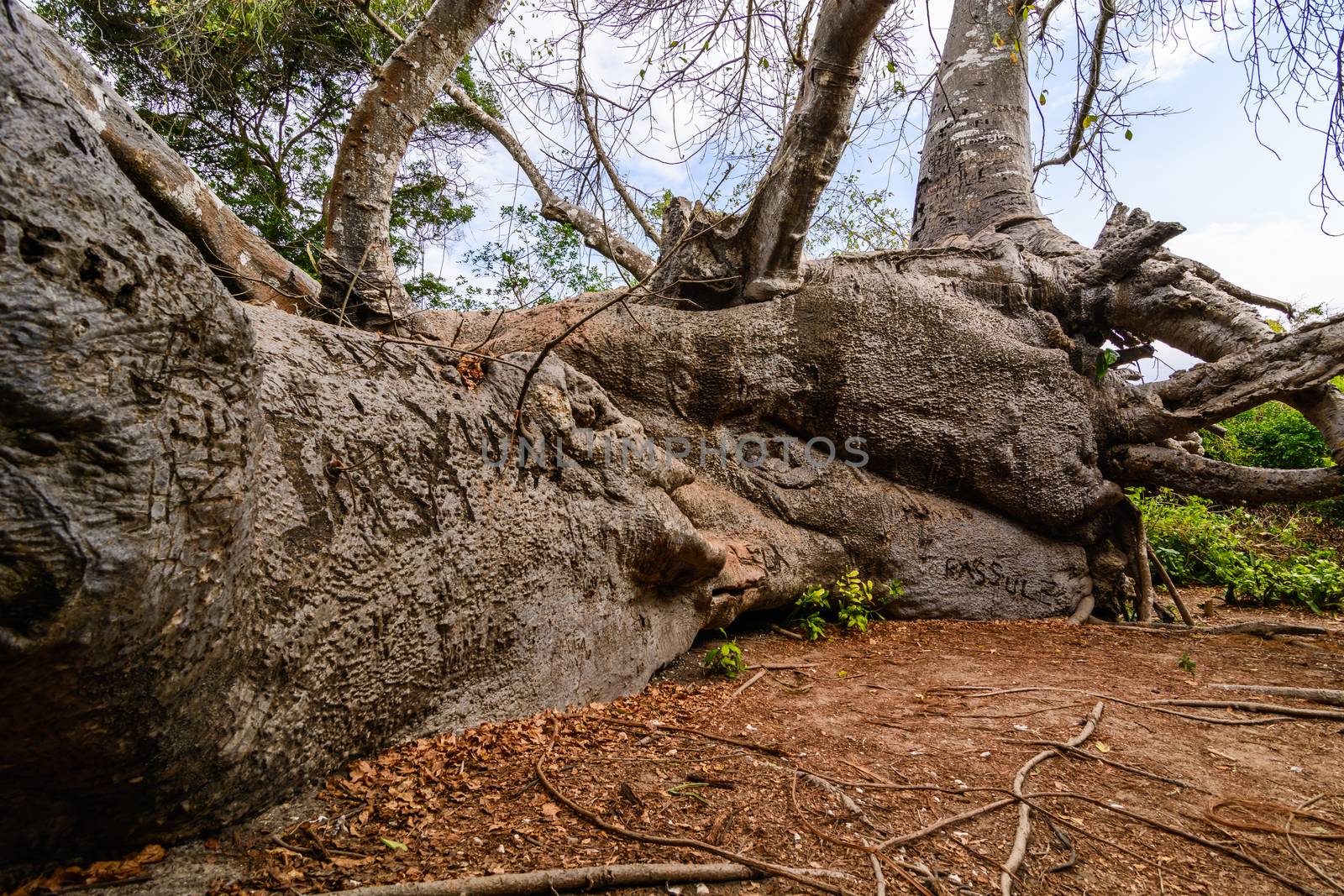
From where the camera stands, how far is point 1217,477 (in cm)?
422

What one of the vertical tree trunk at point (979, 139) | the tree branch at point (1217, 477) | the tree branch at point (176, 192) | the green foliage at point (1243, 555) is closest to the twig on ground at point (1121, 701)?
the tree branch at point (1217, 477)

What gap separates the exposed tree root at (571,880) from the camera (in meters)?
1.24

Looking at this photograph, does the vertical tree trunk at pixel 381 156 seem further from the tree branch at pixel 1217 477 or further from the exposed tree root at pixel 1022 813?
the tree branch at pixel 1217 477

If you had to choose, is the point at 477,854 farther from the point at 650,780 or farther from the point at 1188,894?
the point at 1188,894

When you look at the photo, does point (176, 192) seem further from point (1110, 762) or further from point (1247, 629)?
point (1247, 629)

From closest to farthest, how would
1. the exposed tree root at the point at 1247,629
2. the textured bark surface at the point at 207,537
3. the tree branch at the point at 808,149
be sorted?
the textured bark surface at the point at 207,537
the tree branch at the point at 808,149
the exposed tree root at the point at 1247,629

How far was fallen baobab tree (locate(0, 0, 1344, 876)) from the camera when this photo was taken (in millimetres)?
1085

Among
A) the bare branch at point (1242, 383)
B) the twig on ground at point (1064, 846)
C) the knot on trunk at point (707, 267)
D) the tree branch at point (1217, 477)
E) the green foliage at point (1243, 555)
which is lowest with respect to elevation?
the twig on ground at point (1064, 846)

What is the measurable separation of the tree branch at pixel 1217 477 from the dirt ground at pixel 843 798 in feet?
5.89

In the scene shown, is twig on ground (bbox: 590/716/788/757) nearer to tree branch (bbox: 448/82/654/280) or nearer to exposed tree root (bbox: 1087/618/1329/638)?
exposed tree root (bbox: 1087/618/1329/638)

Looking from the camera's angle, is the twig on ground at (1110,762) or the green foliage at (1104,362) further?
the green foliage at (1104,362)

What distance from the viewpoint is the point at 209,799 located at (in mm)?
1444

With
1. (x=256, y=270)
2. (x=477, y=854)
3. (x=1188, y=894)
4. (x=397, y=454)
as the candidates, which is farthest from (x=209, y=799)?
Result: (x=256, y=270)

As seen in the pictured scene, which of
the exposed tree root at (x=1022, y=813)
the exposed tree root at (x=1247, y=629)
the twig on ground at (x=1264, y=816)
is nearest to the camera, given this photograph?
the exposed tree root at (x=1022, y=813)
